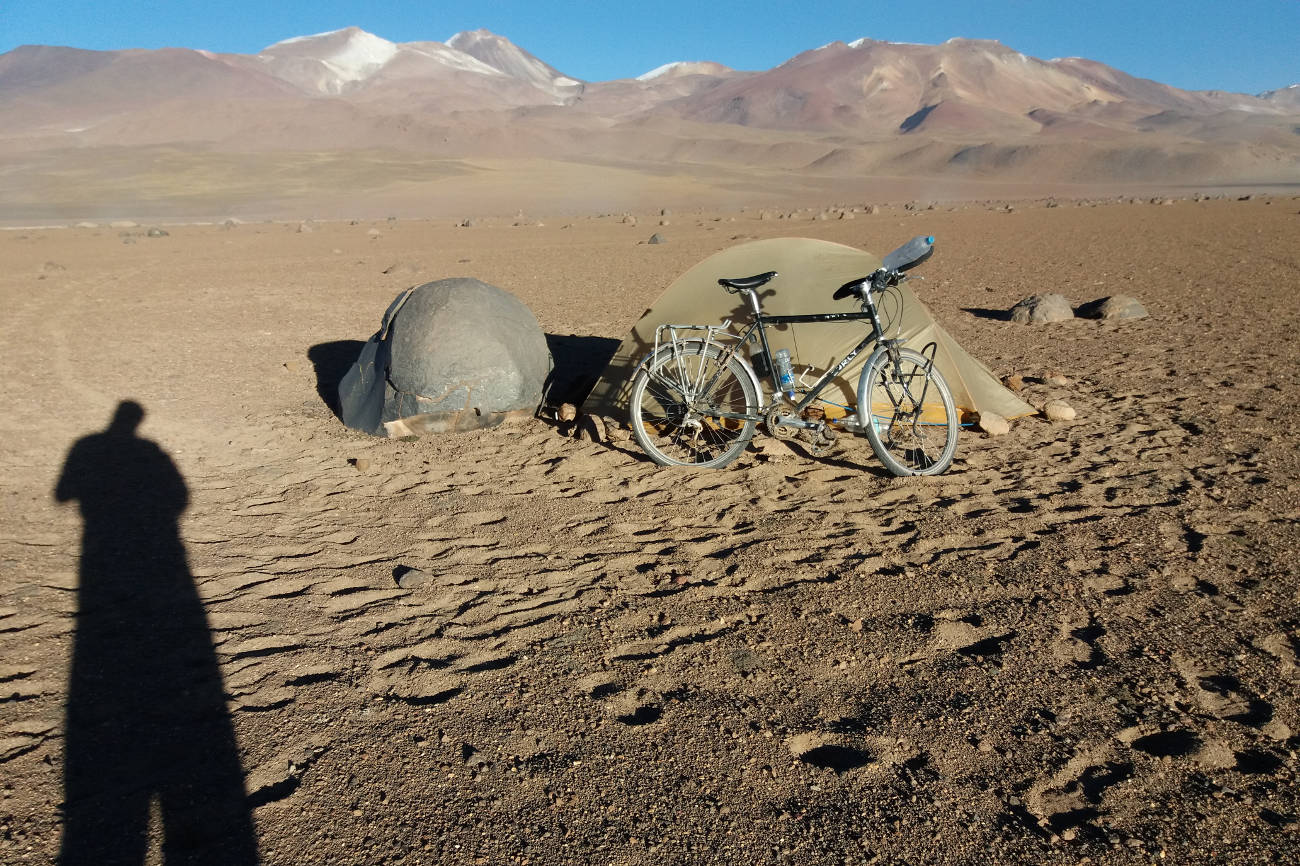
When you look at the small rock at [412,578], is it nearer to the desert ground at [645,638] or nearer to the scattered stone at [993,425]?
the desert ground at [645,638]

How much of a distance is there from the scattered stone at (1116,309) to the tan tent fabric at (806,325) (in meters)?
4.58

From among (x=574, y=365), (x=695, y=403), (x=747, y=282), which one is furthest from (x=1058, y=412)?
(x=574, y=365)

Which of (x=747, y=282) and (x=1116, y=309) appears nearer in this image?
(x=747, y=282)

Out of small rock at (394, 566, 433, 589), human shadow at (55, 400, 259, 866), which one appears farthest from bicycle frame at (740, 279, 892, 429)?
human shadow at (55, 400, 259, 866)

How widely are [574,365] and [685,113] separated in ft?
508

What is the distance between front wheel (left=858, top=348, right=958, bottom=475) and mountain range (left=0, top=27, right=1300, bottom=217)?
227 ft

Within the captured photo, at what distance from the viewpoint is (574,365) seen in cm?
859

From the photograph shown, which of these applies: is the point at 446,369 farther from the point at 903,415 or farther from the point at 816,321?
the point at 903,415

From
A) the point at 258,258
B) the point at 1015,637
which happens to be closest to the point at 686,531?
the point at 1015,637

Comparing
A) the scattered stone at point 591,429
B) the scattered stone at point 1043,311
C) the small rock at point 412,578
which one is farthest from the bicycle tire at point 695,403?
the scattered stone at point 1043,311

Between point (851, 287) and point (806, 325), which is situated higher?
point (851, 287)

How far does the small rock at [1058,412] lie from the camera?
20.7 ft

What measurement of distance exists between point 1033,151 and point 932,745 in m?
85.6

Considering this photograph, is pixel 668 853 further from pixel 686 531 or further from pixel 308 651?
pixel 686 531
